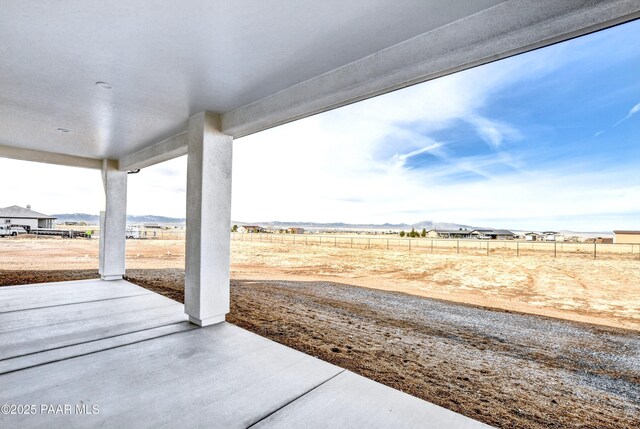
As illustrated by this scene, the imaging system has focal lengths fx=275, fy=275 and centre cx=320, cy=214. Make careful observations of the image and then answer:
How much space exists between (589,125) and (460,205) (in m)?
10.3

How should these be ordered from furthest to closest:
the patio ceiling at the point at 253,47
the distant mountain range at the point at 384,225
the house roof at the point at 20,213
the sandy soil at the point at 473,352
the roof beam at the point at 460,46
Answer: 1. the house roof at the point at 20,213
2. the distant mountain range at the point at 384,225
3. the sandy soil at the point at 473,352
4. the patio ceiling at the point at 253,47
5. the roof beam at the point at 460,46

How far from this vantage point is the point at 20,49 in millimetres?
2258

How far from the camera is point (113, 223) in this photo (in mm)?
6281

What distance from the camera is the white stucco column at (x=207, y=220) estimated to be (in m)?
3.56

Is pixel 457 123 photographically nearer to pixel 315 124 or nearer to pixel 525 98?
pixel 525 98

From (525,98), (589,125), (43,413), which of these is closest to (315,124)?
(525,98)

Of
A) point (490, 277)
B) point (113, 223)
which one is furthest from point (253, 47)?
point (490, 277)

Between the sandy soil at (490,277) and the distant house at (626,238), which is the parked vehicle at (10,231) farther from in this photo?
the distant house at (626,238)

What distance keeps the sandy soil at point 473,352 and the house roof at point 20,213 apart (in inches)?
970

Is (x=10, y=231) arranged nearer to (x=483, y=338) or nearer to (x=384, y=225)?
(x=483, y=338)

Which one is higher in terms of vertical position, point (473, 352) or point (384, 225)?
point (384, 225)

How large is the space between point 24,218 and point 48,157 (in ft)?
86.4

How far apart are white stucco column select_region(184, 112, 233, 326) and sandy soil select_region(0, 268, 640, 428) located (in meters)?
0.67

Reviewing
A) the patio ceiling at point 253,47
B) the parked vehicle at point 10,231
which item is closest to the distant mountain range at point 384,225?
the patio ceiling at point 253,47
